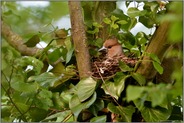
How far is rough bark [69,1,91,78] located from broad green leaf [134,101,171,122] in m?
0.21

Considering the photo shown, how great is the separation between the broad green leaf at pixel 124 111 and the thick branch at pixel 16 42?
485 millimetres

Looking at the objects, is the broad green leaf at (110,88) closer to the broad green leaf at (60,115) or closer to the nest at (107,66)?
the nest at (107,66)

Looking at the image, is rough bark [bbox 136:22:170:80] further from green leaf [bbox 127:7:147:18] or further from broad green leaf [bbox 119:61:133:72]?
green leaf [bbox 127:7:147:18]

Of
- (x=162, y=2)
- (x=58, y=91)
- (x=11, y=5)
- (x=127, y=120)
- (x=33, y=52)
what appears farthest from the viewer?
(x=11, y=5)

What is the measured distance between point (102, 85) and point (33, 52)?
0.44 m

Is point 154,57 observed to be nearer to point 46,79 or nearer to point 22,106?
point 46,79

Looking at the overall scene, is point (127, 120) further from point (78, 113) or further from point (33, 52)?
point (33, 52)

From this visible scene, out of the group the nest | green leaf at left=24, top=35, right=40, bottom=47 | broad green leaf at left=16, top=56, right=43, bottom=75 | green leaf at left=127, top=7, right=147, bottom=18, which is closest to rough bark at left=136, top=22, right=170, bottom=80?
the nest

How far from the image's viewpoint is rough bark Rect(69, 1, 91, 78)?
1.30 metres

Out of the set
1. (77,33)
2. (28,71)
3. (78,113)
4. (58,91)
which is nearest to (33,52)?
(28,71)

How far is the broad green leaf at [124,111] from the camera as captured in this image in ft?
4.05

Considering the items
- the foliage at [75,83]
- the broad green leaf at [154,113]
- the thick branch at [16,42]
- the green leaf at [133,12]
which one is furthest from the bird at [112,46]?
the broad green leaf at [154,113]

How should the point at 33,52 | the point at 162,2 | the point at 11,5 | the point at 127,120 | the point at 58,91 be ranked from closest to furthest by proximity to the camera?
the point at 127,120 < the point at 162,2 < the point at 58,91 < the point at 33,52 < the point at 11,5

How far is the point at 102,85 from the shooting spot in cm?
131
